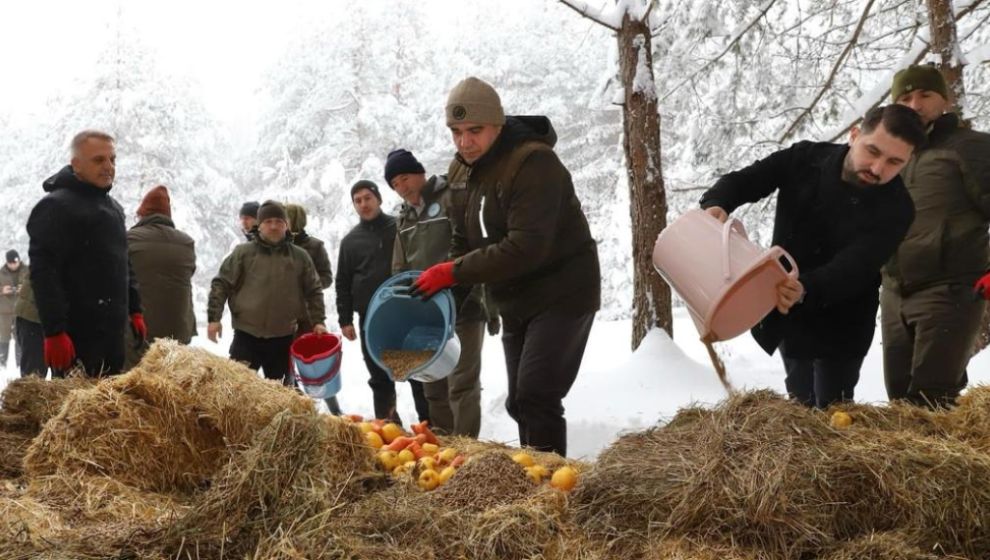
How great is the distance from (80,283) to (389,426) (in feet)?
5.77

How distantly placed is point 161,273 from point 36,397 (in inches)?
97.7

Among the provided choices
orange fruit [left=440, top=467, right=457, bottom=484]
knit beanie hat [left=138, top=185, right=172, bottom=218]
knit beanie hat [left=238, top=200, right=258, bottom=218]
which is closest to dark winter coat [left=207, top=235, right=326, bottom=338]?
knit beanie hat [left=138, top=185, right=172, bottom=218]

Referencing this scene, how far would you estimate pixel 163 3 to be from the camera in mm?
28859

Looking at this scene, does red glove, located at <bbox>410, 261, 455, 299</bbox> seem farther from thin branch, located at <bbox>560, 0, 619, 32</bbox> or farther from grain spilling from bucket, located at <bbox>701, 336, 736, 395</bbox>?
thin branch, located at <bbox>560, 0, 619, 32</bbox>

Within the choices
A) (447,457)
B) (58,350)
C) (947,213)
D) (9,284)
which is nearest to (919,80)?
(947,213)

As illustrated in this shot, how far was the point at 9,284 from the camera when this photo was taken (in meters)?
12.2

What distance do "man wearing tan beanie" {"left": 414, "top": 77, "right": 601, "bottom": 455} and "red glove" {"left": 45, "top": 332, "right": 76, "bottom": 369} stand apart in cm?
186

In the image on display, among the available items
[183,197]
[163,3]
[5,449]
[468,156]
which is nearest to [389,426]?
[468,156]

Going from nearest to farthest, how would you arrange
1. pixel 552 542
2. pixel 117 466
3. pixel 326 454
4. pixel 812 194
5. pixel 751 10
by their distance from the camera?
pixel 552 542
pixel 326 454
pixel 117 466
pixel 812 194
pixel 751 10

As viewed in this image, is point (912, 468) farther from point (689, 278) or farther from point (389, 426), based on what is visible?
point (389, 426)

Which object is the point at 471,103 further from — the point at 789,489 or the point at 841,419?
the point at 789,489

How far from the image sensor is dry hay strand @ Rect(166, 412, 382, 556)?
1.94 metres

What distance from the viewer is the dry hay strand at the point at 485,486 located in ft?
8.17

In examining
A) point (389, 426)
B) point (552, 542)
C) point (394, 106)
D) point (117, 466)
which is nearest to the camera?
point (552, 542)
